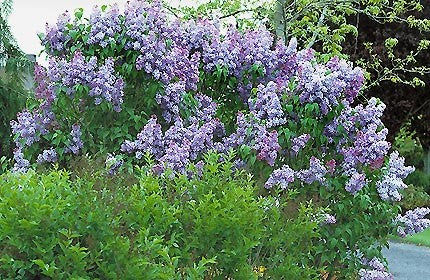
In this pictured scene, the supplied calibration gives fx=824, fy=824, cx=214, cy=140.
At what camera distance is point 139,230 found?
12.5ft

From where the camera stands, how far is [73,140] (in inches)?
271

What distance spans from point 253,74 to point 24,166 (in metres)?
2.20

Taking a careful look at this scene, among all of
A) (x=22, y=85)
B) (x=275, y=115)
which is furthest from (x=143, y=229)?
(x=22, y=85)

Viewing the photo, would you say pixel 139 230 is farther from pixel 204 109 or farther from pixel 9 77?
pixel 9 77

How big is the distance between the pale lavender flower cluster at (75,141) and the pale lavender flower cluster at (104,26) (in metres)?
0.73

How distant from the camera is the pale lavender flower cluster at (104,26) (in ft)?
22.8

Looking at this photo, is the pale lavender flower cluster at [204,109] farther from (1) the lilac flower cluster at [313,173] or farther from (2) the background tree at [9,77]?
(2) the background tree at [9,77]

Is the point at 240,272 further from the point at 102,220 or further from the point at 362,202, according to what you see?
the point at 362,202

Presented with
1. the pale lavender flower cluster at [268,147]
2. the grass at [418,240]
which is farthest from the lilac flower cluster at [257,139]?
the grass at [418,240]

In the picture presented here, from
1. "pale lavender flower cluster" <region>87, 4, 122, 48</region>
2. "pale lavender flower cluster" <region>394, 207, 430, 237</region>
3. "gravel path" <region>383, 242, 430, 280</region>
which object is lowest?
"pale lavender flower cluster" <region>394, 207, 430, 237</region>

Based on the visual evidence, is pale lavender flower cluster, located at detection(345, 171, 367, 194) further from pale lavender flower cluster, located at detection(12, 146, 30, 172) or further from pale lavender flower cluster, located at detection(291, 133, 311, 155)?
pale lavender flower cluster, located at detection(12, 146, 30, 172)

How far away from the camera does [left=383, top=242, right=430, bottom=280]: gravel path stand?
10.6 m

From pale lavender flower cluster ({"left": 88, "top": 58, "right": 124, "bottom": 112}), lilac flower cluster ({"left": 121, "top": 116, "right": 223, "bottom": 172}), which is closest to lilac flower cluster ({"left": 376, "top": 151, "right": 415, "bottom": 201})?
lilac flower cluster ({"left": 121, "top": 116, "right": 223, "bottom": 172})

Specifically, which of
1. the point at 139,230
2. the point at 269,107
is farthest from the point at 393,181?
the point at 139,230
